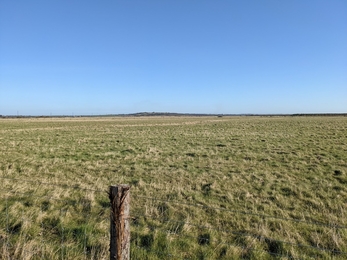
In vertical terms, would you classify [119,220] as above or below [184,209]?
above

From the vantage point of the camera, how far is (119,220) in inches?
116

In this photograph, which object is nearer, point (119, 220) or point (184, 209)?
point (119, 220)

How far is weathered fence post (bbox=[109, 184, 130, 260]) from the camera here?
2.92m

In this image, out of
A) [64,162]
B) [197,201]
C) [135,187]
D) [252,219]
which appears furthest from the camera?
[64,162]

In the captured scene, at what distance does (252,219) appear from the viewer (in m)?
6.33

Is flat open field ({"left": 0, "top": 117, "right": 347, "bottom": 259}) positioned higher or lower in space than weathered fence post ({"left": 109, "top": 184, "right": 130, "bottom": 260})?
lower

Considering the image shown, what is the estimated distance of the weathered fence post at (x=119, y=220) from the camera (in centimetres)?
292

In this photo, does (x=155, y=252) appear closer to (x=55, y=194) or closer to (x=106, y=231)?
(x=106, y=231)

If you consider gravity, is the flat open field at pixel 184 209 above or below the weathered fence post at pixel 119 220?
below

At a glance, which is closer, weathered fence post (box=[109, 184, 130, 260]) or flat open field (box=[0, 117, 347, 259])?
weathered fence post (box=[109, 184, 130, 260])

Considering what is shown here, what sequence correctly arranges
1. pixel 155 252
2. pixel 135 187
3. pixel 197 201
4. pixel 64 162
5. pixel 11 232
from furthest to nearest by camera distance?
pixel 64 162 < pixel 135 187 < pixel 197 201 < pixel 11 232 < pixel 155 252

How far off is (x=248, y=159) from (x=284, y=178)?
415 cm

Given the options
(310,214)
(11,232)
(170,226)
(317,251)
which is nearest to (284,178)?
(310,214)

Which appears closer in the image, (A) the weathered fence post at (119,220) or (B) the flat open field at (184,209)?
(A) the weathered fence post at (119,220)
